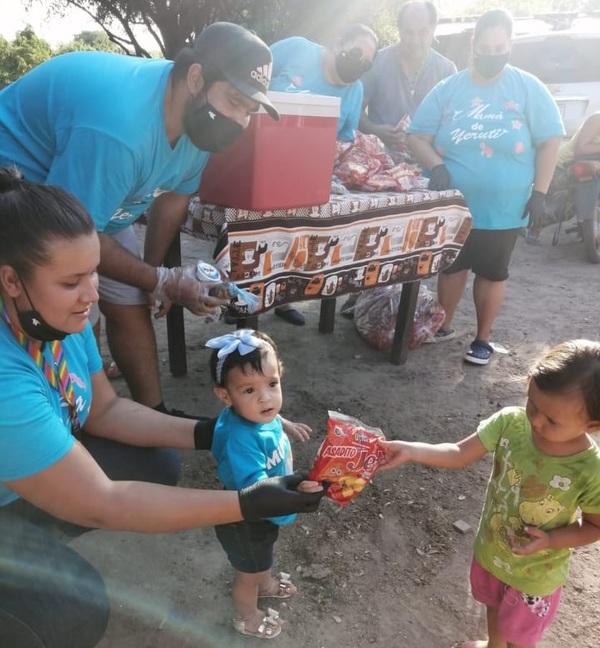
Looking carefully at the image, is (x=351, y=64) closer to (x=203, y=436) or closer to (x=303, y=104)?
(x=303, y=104)

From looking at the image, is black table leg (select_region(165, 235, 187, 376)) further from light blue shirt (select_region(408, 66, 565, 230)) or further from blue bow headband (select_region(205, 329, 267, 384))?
light blue shirt (select_region(408, 66, 565, 230))

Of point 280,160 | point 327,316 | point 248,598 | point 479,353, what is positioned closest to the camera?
point 248,598

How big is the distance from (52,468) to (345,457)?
72cm

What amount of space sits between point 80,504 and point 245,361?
581 millimetres

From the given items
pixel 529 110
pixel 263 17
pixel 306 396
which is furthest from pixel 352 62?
pixel 263 17

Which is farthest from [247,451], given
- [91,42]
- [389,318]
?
[91,42]

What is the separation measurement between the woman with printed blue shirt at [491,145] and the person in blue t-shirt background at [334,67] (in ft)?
1.48

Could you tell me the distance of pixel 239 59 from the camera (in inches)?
79.7

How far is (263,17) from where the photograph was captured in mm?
11719

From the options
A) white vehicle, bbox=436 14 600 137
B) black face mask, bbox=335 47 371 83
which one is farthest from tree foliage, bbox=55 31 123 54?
black face mask, bbox=335 47 371 83

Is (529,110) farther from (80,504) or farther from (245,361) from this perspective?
(80,504)

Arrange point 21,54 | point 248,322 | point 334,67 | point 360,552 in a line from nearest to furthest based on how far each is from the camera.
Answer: point 360,552 < point 248,322 < point 334,67 < point 21,54

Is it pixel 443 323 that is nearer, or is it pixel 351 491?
pixel 351 491

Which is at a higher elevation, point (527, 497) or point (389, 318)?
point (527, 497)
